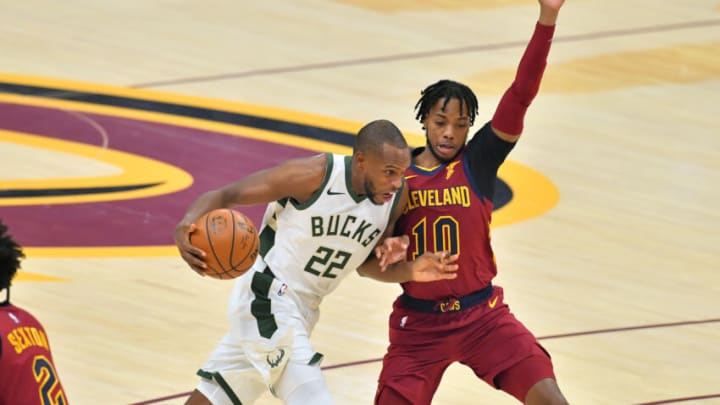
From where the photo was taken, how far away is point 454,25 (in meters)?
18.9

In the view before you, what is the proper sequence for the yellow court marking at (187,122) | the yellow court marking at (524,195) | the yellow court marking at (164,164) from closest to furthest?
the yellow court marking at (164,164), the yellow court marking at (524,195), the yellow court marking at (187,122)

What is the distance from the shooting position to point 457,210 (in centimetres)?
795

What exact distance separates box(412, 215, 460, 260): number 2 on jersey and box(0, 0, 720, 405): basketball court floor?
1.89 m

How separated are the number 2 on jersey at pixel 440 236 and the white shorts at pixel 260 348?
619mm

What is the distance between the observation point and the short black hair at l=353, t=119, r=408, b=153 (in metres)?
7.68

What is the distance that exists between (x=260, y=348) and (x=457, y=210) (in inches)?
43.5

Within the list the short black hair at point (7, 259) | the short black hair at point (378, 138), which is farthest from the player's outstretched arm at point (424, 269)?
the short black hair at point (7, 259)

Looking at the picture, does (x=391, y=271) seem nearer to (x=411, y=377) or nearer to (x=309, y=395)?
(x=411, y=377)

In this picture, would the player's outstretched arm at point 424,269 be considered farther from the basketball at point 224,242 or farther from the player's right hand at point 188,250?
the player's right hand at point 188,250

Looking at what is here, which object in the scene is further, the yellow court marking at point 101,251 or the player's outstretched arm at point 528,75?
the yellow court marking at point 101,251

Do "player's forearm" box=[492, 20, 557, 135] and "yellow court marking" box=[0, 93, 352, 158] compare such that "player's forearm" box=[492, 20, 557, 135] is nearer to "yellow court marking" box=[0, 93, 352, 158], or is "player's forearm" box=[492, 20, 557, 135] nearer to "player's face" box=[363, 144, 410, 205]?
"player's face" box=[363, 144, 410, 205]

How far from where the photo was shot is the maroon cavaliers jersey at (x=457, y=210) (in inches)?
313

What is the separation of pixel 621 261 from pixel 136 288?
3.53 metres

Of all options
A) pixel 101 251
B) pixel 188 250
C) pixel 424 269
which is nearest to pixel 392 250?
pixel 424 269
